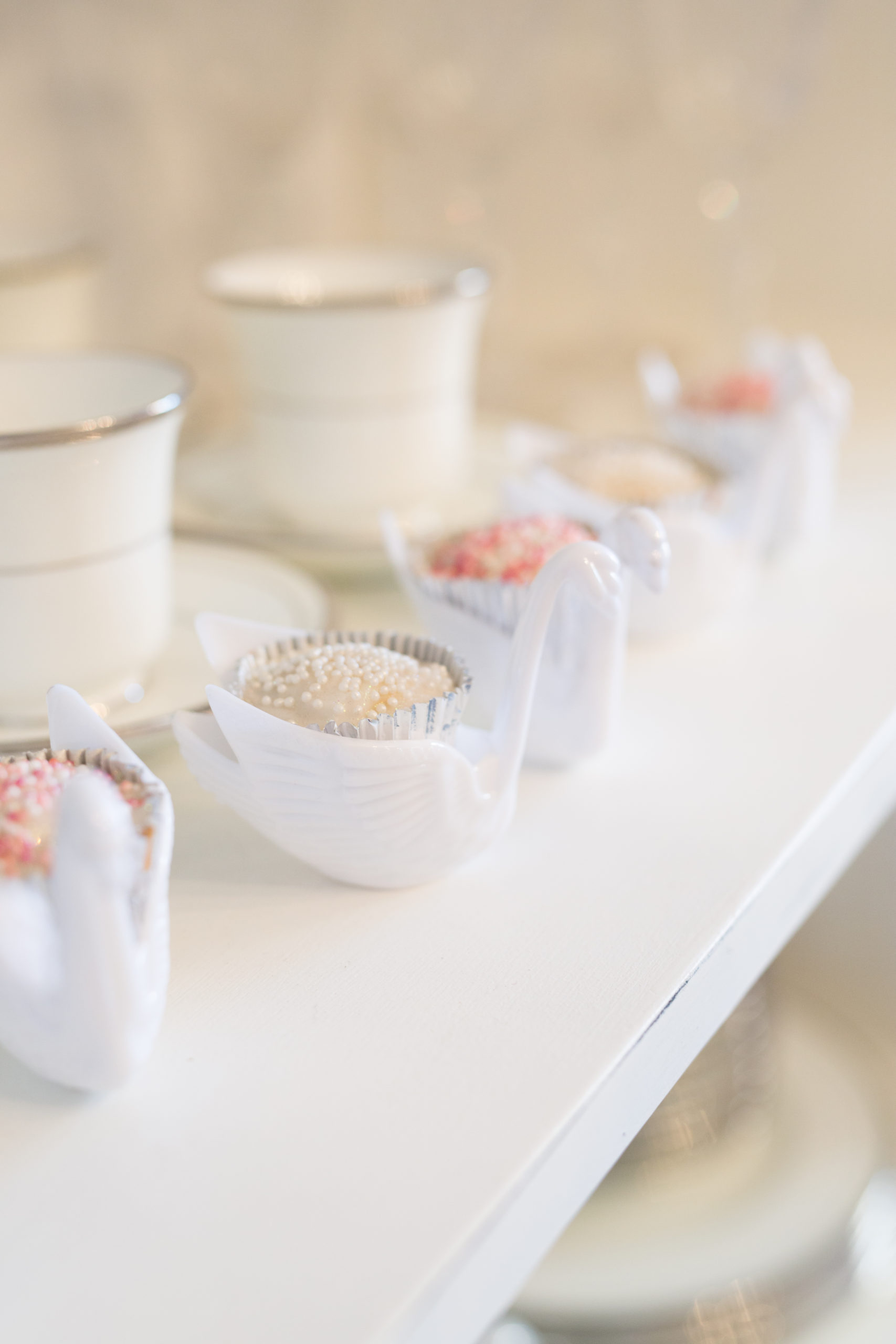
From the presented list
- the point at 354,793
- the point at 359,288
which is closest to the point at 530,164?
the point at 359,288

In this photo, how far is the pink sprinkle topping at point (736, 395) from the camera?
70cm

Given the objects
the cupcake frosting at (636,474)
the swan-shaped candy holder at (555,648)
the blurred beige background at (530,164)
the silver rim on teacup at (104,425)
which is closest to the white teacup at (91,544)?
the silver rim on teacup at (104,425)

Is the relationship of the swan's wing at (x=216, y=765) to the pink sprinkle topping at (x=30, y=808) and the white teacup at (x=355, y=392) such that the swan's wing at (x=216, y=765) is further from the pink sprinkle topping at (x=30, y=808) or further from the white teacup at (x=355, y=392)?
the white teacup at (x=355, y=392)

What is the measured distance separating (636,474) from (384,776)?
303 millimetres

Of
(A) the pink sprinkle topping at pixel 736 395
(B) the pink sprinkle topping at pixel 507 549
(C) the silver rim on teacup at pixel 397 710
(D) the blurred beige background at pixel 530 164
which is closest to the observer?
(C) the silver rim on teacup at pixel 397 710

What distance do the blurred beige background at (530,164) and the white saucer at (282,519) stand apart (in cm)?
13

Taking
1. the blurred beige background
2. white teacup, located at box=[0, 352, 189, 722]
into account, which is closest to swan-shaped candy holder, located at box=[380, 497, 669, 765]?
white teacup, located at box=[0, 352, 189, 722]

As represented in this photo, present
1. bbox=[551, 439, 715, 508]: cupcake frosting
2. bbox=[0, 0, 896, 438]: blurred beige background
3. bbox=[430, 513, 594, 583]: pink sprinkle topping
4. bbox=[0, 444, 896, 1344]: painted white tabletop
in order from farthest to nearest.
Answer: bbox=[0, 0, 896, 438]: blurred beige background, bbox=[551, 439, 715, 508]: cupcake frosting, bbox=[430, 513, 594, 583]: pink sprinkle topping, bbox=[0, 444, 896, 1344]: painted white tabletop

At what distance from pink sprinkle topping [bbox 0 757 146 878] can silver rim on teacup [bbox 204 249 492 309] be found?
0.34m

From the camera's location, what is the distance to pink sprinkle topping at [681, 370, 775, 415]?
2.30ft

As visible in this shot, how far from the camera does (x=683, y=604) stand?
1.86ft

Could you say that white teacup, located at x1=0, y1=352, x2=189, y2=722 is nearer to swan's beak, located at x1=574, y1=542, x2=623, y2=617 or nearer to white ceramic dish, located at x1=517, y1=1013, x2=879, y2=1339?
swan's beak, located at x1=574, y1=542, x2=623, y2=617

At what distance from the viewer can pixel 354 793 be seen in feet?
1.19

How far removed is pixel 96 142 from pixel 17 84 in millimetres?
70
